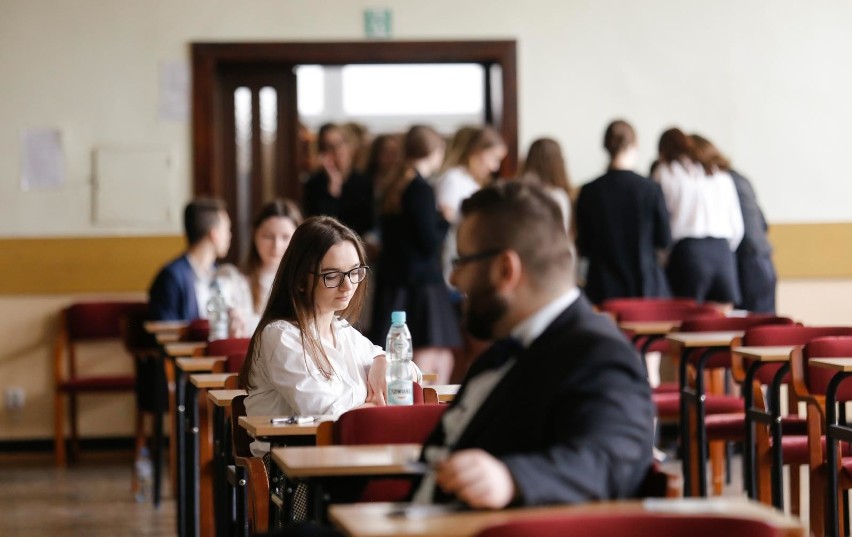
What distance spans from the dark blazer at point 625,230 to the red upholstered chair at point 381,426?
493 cm

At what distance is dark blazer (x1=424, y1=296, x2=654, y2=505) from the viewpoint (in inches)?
87.0

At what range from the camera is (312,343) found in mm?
4000

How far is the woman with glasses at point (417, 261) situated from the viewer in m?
7.94

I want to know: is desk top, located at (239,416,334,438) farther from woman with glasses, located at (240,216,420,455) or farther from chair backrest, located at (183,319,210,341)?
chair backrest, located at (183,319,210,341)

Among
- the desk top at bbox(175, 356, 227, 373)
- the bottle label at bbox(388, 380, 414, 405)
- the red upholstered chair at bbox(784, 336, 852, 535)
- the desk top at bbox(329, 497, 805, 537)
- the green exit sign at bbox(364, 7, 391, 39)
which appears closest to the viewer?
the desk top at bbox(329, 497, 805, 537)

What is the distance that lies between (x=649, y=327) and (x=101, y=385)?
3.47 metres

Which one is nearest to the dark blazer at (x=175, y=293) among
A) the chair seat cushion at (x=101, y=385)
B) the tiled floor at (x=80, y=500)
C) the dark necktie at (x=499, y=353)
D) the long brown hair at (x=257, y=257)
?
the long brown hair at (x=257, y=257)

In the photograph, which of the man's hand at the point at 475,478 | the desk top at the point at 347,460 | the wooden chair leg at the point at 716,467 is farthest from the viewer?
the wooden chair leg at the point at 716,467

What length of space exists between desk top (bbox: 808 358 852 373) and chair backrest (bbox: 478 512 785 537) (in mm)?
2711

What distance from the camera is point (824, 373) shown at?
191 inches

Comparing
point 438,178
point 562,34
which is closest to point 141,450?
point 438,178

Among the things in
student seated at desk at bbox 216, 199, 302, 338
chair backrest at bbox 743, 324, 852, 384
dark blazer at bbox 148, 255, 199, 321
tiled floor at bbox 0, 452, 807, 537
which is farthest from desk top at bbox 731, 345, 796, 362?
dark blazer at bbox 148, 255, 199, 321

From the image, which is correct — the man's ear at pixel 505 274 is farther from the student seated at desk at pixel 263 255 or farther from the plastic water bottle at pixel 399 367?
the student seated at desk at pixel 263 255

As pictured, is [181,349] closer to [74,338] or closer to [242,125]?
[74,338]
